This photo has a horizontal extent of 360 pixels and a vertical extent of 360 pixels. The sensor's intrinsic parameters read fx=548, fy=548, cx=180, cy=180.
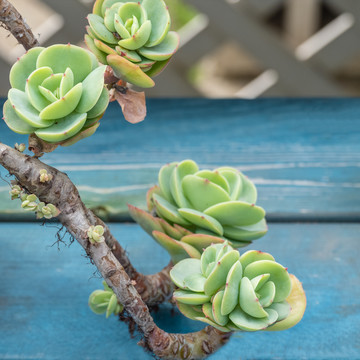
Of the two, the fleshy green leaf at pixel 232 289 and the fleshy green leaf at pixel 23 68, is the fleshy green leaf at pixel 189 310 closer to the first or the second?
the fleshy green leaf at pixel 232 289

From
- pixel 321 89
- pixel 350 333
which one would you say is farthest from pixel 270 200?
pixel 321 89

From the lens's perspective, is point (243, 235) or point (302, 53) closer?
point (243, 235)

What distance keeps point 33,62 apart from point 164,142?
1.45 ft

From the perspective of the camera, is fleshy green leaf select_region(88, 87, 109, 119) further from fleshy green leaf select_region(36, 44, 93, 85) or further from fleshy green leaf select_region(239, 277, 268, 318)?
fleshy green leaf select_region(239, 277, 268, 318)

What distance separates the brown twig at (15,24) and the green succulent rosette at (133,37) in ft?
0.12

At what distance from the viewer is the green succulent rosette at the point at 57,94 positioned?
0.99 feet

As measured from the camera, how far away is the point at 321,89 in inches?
64.2

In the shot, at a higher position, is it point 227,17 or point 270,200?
point 270,200

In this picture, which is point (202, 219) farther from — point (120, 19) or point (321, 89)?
point (321, 89)

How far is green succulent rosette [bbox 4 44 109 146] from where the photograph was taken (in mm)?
302

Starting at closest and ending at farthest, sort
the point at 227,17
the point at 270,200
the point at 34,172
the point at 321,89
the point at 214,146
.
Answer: the point at 34,172, the point at 270,200, the point at 214,146, the point at 227,17, the point at 321,89

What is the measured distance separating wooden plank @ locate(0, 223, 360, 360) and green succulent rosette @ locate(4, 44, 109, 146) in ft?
0.58

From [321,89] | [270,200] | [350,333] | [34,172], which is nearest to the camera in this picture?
[34,172]

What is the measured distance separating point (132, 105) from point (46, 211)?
92 millimetres
